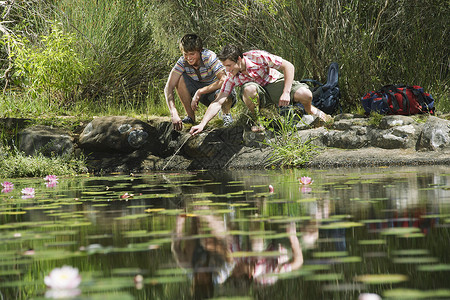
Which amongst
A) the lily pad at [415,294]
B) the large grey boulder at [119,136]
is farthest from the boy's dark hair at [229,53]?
the lily pad at [415,294]

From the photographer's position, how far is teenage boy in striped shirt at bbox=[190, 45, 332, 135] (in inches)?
254

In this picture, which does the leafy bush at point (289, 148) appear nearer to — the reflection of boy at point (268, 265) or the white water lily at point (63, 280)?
the reflection of boy at point (268, 265)

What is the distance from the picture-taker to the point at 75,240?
8.34 feet

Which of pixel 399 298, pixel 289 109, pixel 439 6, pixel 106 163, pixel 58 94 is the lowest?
pixel 399 298

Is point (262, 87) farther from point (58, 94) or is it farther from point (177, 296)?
point (177, 296)

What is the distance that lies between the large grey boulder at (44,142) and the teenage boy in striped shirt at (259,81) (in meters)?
2.18

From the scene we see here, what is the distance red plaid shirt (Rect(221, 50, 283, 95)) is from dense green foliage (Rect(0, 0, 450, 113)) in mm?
1392

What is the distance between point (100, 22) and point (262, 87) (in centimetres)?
353

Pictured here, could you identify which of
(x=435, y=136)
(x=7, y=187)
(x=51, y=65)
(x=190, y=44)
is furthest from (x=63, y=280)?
(x=51, y=65)

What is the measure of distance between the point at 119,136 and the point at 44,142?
99 centimetres

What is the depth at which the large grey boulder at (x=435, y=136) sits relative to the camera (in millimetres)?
6363

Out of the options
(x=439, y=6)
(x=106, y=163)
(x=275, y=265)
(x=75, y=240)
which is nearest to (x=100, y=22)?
(x=106, y=163)

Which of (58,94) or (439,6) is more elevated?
(439,6)

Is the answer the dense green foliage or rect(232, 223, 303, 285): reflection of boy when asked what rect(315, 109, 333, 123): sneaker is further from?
rect(232, 223, 303, 285): reflection of boy
